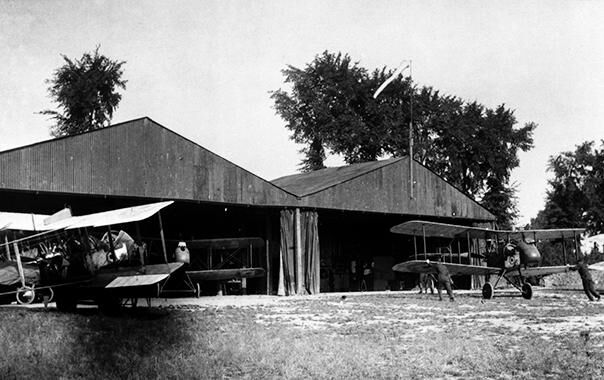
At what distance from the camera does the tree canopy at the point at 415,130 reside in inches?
2271

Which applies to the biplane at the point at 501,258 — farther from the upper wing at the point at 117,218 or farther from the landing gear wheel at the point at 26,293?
the landing gear wheel at the point at 26,293

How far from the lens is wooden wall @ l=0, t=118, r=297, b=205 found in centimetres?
2004

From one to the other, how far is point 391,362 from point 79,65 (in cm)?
5721

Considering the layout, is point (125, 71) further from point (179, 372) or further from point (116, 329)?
point (179, 372)

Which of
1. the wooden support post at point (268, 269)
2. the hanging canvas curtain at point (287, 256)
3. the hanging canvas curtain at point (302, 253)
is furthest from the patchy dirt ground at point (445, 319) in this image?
the wooden support post at point (268, 269)

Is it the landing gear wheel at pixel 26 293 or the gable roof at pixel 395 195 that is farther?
the gable roof at pixel 395 195

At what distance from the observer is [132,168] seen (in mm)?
22156

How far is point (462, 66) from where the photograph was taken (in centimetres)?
3691

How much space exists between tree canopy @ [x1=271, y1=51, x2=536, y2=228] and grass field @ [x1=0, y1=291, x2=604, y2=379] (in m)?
43.8

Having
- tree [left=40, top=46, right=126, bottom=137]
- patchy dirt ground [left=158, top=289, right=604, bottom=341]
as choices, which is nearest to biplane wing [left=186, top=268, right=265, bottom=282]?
patchy dirt ground [left=158, top=289, right=604, bottom=341]

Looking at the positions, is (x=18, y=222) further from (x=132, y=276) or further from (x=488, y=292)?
(x=488, y=292)

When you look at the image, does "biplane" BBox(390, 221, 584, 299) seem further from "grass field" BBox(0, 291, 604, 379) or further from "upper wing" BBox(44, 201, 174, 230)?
"upper wing" BBox(44, 201, 174, 230)

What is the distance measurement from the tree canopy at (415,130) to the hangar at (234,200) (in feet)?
71.5

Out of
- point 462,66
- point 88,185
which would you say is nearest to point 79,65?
point 462,66
